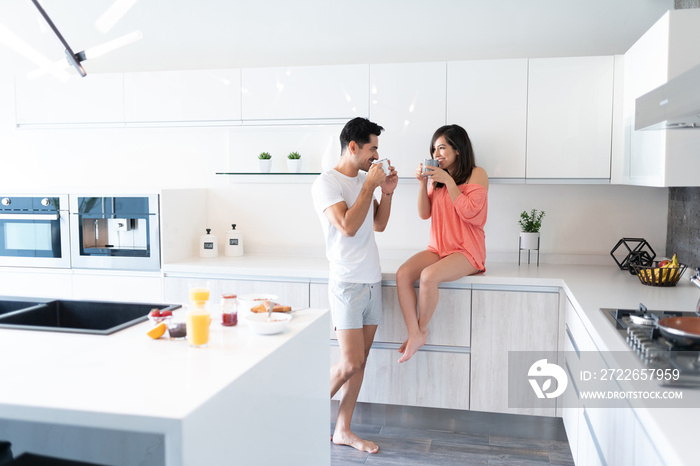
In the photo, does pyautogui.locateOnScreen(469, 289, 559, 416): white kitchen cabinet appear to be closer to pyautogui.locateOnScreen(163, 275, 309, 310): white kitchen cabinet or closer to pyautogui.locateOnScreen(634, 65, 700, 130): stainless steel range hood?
pyautogui.locateOnScreen(163, 275, 309, 310): white kitchen cabinet

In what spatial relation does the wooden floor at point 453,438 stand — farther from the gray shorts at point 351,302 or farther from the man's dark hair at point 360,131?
the man's dark hair at point 360,131

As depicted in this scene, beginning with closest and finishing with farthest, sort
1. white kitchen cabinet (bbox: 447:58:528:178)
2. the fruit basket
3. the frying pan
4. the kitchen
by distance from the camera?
the frying pan < the fruit basket < white kitchen cabinet (bbox: 447:58:528:178) < the kitchen

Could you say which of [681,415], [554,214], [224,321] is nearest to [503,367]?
[554,214]

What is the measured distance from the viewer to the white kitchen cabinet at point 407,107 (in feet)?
11.5

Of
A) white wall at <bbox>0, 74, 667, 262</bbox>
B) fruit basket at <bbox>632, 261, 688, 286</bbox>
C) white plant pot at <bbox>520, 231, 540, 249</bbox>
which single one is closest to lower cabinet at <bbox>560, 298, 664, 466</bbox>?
fruit basket at <bbox>632, 261, 688, 286</bbox>

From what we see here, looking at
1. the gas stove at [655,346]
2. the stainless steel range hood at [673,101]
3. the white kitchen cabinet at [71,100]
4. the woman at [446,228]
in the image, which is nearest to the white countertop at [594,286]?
the gas stove at [655,346]

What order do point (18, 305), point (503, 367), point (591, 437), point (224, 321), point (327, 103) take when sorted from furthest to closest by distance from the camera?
point (327, 103) → point (503, 367) → point (18, 305) → point (591, 437) → point (224, 321)

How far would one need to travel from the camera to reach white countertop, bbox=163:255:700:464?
1.23 metres

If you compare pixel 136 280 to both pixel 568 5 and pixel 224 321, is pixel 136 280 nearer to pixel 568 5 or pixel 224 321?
pixel 224 321

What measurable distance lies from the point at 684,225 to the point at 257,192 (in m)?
2.62

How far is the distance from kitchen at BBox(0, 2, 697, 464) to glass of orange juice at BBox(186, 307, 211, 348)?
1.70 metres

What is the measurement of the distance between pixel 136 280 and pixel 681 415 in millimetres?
3208

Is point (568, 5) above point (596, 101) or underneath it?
above

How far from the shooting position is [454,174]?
10.9ft
